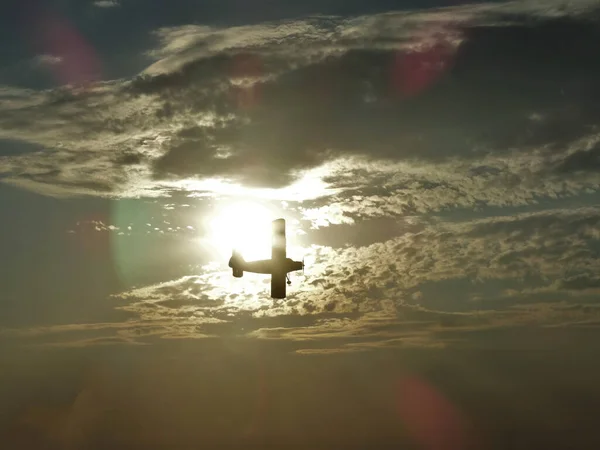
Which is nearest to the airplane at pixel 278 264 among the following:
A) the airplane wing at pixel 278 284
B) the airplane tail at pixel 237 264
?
the airplane wing at pixel 278 284

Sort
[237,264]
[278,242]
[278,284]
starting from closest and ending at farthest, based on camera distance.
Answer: [278,284] → [278,242] → [237,264]

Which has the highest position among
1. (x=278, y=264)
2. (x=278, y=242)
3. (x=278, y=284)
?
(x=278, y=242)

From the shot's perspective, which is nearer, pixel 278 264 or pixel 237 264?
pixel 278 264

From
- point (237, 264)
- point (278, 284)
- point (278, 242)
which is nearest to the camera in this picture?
point (278, 284)

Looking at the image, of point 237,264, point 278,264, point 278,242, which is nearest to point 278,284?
point 278,264

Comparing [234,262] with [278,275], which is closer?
[278,275]

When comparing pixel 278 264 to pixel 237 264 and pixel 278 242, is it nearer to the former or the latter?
pixel 278 242
